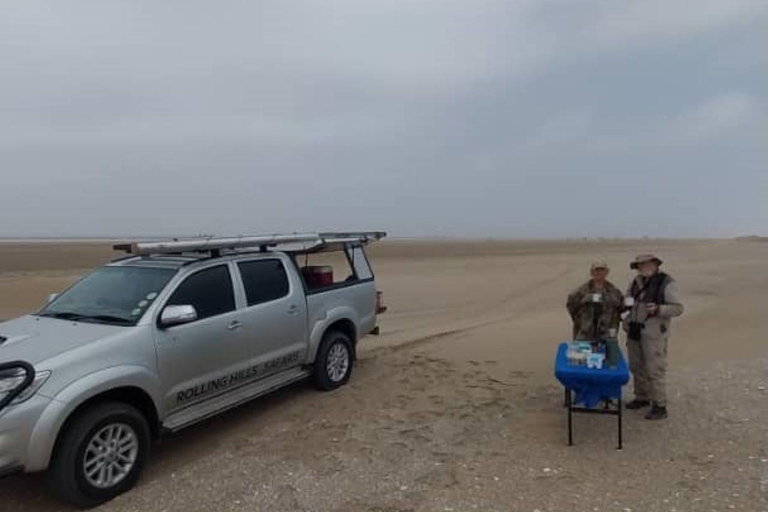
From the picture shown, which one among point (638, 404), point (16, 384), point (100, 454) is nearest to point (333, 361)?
point (100, 454)

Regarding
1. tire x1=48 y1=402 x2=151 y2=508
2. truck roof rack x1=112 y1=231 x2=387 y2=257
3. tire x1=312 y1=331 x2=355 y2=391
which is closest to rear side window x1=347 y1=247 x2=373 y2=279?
truck roof rack x1=112 y1=231 x2=387 y2=257

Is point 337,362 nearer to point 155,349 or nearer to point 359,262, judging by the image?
point 359,262

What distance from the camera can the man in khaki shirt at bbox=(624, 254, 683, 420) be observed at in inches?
229

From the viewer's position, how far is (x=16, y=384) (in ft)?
13.3

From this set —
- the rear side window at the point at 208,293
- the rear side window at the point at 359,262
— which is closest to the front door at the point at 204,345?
the rear side window at the point at 208,293

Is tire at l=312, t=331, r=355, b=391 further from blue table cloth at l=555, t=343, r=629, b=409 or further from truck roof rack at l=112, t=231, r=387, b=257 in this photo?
blue table cloth at l=555, t=343, r=629, b=409

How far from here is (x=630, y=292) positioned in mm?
6168

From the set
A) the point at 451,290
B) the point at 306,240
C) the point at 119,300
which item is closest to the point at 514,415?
the point at 306,240

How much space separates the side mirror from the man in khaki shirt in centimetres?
435

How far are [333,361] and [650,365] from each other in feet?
12.0

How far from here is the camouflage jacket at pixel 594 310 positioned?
6.11 meters

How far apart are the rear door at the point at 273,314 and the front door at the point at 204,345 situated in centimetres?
19

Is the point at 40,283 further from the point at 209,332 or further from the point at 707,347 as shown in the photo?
the point at 707,347

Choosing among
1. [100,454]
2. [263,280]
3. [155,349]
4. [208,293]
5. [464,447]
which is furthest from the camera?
[263,280]
